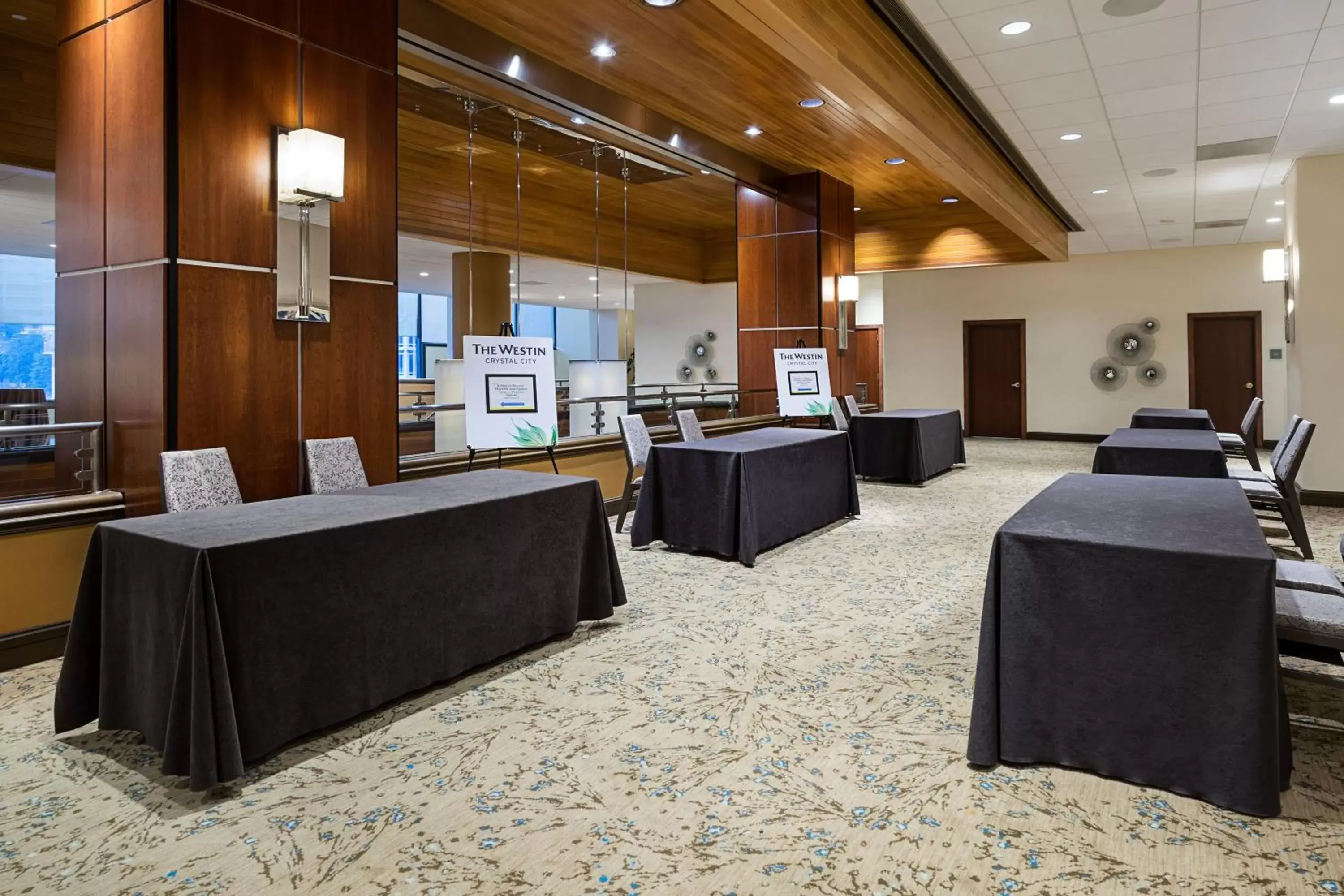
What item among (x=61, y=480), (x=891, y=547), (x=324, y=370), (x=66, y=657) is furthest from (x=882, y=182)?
(x=66, y=657)

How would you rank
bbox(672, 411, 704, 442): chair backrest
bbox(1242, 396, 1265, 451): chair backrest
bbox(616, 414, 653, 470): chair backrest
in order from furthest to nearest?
bbox(1242, 396, 1265, 451): chair backrest → bbox(672, 411, 704, 442): chair backrest → bbox(616, 414, 653, 470): chair backrest

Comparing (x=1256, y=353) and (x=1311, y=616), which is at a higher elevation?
(x=1256, y=353)

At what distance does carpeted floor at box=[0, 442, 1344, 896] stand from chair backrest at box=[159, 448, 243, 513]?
2.67 feet

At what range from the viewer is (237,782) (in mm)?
2439

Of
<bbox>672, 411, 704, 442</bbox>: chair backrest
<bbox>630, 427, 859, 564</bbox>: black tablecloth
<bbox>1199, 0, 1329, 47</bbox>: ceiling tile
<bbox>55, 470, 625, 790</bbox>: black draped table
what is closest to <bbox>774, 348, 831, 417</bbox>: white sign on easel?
<bbox>672, 411, 704, 442</bbox>: chair backrest

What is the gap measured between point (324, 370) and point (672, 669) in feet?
7.25

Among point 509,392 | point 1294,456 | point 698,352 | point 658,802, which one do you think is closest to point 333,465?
point 509,392

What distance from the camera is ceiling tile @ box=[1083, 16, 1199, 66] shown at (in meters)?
4.82

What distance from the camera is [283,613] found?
2.55m

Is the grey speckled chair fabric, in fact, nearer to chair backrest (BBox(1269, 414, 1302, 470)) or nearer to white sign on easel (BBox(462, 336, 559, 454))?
white sign on easel (BBox(462, 336, 559, 454))

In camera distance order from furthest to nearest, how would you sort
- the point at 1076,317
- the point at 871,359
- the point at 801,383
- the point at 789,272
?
1. the point at 871,359
2. the point at 1076,317
3. the point at 789,272
4. the point at 801,383

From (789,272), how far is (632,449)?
394cm

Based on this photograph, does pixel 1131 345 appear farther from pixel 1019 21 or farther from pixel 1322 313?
pixel 1019 21

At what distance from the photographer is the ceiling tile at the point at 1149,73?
17.6 ft
